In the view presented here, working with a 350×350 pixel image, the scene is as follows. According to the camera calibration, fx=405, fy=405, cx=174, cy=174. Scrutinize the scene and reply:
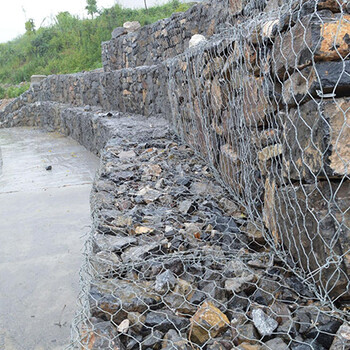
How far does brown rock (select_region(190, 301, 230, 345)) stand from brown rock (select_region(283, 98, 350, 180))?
0.58m

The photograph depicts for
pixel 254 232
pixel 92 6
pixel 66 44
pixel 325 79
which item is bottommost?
pixel 254 232

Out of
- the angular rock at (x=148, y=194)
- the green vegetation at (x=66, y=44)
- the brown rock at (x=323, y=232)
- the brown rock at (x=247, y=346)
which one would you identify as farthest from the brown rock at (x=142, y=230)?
the green vegetation at (x=66, y=44)

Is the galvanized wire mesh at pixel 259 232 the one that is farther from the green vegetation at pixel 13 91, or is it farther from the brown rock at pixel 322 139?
the green vegetation at pixel 13 91

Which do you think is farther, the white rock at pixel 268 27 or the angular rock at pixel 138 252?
the angular rock at pixel 138 252

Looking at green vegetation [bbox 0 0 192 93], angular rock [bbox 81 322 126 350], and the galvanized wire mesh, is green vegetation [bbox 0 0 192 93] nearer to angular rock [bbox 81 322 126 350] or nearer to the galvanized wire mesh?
the galvanized wire mesh

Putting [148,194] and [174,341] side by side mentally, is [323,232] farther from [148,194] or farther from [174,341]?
[148,194]

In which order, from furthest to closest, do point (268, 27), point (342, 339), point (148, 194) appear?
point (148, 194), point (268, 27), point (342, 339)

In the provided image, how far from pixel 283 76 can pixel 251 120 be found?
51 cm

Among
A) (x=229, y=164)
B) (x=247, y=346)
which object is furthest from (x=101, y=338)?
(x=229, y=164)

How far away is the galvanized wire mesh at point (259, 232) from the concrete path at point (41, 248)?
2.17 ft

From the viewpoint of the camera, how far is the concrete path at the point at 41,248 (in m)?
2.37

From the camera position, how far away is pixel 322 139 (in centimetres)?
134

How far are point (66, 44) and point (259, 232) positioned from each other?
18.5 metres

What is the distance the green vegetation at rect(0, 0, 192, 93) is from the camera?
16.1 meters
